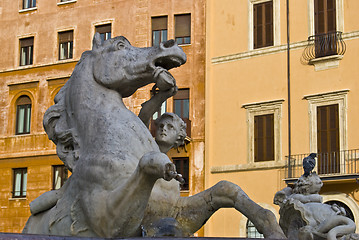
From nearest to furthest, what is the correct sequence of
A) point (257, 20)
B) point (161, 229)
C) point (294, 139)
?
point (161, 229) → point (294, 139) → point (257, 20)

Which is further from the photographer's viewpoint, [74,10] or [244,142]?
[74,10]

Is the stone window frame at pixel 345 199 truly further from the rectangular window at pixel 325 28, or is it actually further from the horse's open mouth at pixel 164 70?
the horse's open mouth at pixel 164 70

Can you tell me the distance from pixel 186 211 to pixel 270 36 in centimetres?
2446

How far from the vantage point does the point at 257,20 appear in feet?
92.2

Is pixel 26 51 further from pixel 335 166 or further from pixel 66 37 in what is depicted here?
pixel 335 166

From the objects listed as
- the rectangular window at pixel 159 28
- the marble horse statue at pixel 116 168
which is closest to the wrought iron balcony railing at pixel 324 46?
the rectangular window at pixel 159 28

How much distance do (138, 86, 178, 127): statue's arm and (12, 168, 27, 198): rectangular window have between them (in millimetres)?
26865

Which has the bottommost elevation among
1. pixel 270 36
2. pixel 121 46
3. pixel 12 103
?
pixel 121 46

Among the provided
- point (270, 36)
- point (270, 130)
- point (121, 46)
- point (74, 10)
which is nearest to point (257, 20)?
point (270, 36)

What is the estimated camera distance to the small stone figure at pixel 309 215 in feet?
13.4

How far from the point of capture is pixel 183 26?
29484 mm

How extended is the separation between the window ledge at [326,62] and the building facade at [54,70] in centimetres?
459

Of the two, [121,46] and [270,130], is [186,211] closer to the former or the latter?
[121,46]

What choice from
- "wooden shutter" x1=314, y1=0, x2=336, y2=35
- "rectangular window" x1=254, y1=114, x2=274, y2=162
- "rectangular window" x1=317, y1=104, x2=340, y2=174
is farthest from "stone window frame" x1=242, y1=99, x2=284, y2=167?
"wooden shutter" x1=314, y1=0, x2=336, y2=35
